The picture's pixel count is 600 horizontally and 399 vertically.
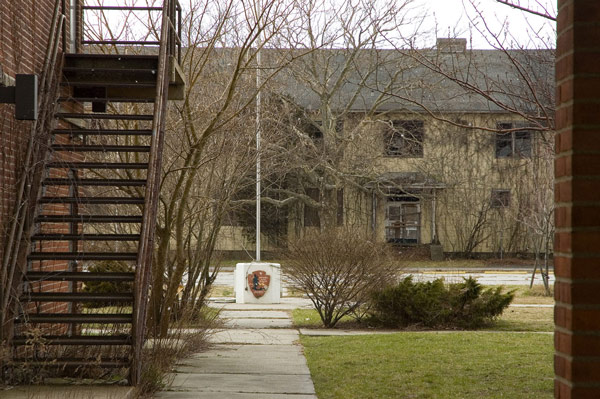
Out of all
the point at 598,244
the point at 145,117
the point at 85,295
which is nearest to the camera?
the point at 598,244

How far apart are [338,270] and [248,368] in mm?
4937

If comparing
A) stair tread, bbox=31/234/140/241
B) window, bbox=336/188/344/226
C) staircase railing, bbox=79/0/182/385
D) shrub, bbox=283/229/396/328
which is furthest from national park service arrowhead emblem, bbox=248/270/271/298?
window, bbox=336/188/344/226

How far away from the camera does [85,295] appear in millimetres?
8273

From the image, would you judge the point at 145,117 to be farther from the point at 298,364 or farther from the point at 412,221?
the point at 412,221

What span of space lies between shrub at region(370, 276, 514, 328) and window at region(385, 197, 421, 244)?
24775 millimetres

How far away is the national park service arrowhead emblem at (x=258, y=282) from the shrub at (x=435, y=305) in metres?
5.78

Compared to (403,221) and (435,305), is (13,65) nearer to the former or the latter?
(435,305)

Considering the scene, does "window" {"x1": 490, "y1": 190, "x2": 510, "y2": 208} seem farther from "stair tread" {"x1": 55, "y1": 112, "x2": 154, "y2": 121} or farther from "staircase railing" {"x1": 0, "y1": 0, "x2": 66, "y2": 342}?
"stair tread" {"x1": 55, "y1": 112, "x2": 154, "y2": 121}

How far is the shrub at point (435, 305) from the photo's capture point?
49.5 ft

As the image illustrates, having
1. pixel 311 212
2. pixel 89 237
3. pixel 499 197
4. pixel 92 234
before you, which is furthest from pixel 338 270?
pixel 499 197

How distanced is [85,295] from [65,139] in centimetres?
336

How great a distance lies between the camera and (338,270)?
49.3ft

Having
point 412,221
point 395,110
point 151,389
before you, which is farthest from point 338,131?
point 151,389

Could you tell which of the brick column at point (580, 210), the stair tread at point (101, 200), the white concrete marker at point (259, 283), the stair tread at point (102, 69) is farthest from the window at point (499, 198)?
the brick column at point (580, 210)
